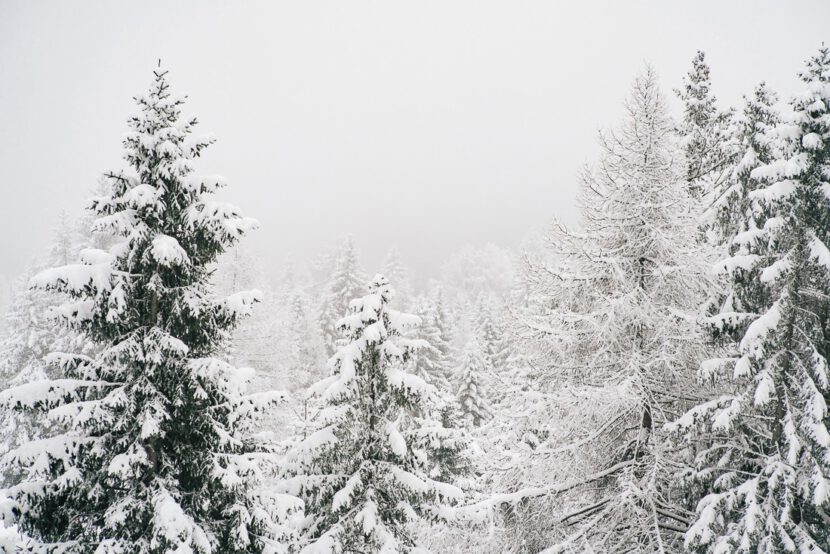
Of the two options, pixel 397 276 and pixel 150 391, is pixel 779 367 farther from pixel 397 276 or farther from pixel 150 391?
pixel 397 276

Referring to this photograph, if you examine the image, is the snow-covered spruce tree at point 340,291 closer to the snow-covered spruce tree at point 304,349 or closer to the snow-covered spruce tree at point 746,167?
the snow-covered spruce tree at point 304,349

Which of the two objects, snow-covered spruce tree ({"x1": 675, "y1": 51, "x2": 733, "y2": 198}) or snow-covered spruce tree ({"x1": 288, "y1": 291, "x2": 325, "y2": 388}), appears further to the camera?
snow-covered spruce tree ({"x1": 288, "y1": 291, "x2": 325, "y2": 388})

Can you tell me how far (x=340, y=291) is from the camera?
142 feet

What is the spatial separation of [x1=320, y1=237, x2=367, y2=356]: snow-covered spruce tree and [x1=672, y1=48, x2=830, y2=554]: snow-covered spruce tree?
34899 mm

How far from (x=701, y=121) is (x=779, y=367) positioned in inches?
350

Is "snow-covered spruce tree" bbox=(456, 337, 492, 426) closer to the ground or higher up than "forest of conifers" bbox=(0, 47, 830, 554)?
higher up

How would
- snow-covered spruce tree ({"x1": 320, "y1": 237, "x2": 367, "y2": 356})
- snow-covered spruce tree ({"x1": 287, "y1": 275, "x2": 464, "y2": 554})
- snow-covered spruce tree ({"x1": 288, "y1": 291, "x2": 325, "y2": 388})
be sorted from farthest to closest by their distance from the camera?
snow-covered spruce tree ({"x1": 320, "y1": 237, "x2": 367, "y2": 356}), snow-covered spruce tree ({"x1": 288, "y1": 291, "x2": 325, "y2": 388}), snow-covered spruce tree ({"x1": 287, "y1": 275, "x2": 464, "y2": 554})

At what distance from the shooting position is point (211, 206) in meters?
7.50

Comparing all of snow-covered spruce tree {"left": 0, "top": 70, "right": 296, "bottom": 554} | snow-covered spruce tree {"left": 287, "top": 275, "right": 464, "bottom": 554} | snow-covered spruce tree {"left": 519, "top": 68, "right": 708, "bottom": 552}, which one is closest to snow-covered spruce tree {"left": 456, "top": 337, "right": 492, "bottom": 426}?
snow-covered spruce tree {"left": 287, "top": 275, "right": 464, "bottom": 554}

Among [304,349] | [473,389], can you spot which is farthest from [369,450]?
[304,349]

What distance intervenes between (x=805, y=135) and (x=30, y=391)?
1171cm

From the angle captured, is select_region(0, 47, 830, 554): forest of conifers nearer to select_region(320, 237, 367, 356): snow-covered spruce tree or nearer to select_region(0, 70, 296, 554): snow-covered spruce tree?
select_region(0, 70, 296, 554): snow-covered spruce tree

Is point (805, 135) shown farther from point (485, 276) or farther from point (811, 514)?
point (485, 276)

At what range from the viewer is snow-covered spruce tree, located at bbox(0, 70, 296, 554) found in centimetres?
664
